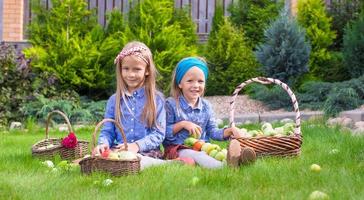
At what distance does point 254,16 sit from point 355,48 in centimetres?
216

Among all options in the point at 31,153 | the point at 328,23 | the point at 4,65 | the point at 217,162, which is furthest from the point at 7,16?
the point at 217,162

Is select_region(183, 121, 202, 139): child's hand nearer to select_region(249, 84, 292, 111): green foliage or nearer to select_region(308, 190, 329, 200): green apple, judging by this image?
select_region(308, 190, 329, 200): green apple

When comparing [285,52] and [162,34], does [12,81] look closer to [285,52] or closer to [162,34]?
[162,34]

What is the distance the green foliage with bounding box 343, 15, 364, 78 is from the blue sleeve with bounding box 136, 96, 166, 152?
5.72 metres

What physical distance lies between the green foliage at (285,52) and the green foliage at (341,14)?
1761mm

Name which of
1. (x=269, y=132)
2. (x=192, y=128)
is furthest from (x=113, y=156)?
(x=269, y=132)

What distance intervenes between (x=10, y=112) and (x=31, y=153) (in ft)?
13.8

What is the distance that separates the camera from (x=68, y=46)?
10703mm

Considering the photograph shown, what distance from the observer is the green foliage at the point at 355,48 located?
1035cm

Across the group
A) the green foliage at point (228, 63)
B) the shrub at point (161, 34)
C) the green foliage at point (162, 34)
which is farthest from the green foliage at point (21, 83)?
the green foliage at point (228, 63)

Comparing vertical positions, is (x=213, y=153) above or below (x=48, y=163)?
above

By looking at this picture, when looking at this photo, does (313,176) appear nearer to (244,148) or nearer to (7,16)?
(244,148)

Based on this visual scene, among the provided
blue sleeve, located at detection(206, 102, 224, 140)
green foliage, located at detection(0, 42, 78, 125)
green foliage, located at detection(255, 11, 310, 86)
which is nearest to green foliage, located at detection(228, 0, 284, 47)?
green foliage, located at detection(255, 11, 310, 86)

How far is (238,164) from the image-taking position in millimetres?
4688
